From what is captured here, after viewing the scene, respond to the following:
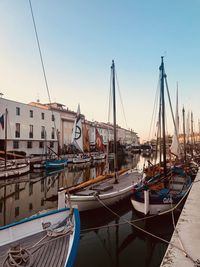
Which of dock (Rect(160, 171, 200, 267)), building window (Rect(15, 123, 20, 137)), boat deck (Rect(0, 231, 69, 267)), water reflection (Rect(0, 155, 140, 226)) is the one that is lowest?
water reflection (Rect(0, 155, 140, 226))

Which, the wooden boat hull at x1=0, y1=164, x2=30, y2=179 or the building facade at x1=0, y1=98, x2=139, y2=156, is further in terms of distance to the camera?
the building facade at x1=0, y1=98, x2=139, y2=156

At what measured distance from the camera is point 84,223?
1009 centimetres

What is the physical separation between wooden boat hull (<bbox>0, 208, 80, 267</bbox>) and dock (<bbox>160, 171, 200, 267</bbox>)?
2.18 meters

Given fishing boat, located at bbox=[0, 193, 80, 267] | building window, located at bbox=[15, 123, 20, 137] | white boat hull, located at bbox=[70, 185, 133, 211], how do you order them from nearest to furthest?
fishing boat, located at bbox=[0, 193, 80, 267], white boat hull, located at bbox=[70, 185, 133, 211], building window, located at bbox=[15, 123, 20, 137]

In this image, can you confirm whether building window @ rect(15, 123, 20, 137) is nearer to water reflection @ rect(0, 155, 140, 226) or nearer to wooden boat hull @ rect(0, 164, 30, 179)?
wooden boat hull @ rect(0, 164, 30, 179)

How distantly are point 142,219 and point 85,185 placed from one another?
4.72 metres

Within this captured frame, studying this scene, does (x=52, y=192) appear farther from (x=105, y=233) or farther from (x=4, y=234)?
(x=4, y=234)

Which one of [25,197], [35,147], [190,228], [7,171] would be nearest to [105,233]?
[190,228]

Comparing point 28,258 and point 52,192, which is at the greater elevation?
point 28,258

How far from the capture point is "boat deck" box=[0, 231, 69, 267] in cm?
430

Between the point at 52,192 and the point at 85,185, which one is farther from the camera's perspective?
the point at 52,192

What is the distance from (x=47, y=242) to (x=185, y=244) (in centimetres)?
344

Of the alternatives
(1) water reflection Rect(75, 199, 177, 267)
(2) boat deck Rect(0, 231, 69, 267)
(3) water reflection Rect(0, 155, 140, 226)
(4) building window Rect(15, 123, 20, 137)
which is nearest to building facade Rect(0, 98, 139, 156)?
(4) building window Rect(15, 123, 20, 137)

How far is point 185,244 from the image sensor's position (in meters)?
4.37
